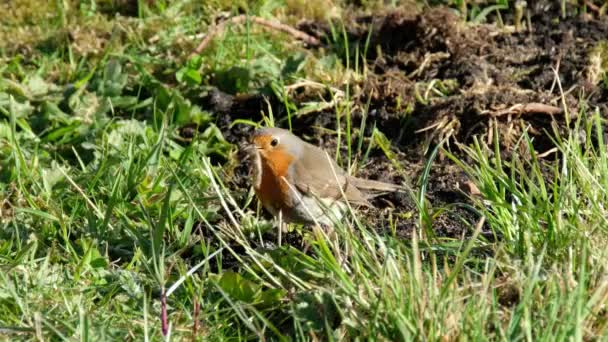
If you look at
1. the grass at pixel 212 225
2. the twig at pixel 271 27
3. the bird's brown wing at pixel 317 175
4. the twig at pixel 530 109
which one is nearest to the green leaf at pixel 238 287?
the grass at pixel 212 225

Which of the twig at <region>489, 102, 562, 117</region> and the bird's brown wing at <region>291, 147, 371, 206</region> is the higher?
the twig at <region>489, 102, 562, 117</region>

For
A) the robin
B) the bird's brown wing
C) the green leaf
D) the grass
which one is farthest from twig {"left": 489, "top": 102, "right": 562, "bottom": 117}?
the green leaf

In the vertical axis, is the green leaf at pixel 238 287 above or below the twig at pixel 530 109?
below

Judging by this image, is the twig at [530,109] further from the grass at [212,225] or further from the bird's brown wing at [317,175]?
the bird's brown wing at [317,175]

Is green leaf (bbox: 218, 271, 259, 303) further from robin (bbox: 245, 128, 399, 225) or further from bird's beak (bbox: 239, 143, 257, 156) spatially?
bird's beak (bbox: 239, 143, 257, 156)

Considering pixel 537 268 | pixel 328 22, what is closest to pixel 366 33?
pixel 328 22

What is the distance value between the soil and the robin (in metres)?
0.20

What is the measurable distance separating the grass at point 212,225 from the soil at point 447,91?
95 millimetres

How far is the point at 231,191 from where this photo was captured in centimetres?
536

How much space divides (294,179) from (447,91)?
1.13 metres

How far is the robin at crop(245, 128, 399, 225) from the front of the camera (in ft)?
16.4

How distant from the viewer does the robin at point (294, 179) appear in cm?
501

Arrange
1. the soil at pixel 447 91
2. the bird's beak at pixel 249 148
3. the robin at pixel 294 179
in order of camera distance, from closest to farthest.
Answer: the robin at pixel 294 179
the bird's beak at pixel 249 148
the soil at pixel 447 91

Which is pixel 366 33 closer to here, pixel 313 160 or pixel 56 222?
pixel 313 160
